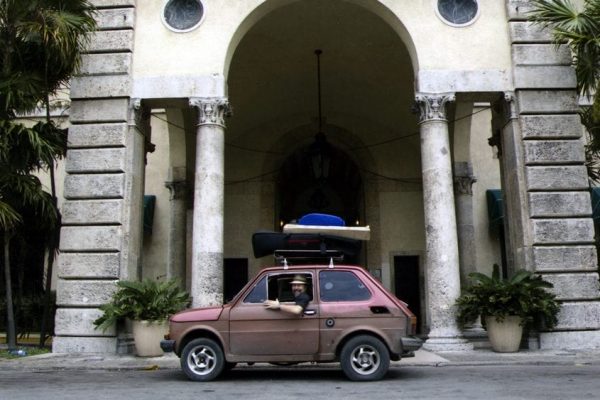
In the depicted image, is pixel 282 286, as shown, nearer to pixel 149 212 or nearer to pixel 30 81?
pixel 30 81

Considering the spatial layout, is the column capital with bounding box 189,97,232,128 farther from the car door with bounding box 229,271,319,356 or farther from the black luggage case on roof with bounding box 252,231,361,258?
the car door with bounding box 229,271,319,356

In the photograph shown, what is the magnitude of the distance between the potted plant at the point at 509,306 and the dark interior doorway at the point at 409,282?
804cm

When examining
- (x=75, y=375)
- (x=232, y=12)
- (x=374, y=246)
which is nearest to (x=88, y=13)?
(x=232, y=12)

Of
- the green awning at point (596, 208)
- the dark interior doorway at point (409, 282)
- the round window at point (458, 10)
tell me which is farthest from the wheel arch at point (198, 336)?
the green awning at point (596, 208)

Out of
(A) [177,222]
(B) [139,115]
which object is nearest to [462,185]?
(A) [177,222]

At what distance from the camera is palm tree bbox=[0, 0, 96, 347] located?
1234cm

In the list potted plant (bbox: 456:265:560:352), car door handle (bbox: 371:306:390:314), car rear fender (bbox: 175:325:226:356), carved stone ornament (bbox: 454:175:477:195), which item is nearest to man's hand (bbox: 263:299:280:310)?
car rear fender (bbox: 175:325:226:356)

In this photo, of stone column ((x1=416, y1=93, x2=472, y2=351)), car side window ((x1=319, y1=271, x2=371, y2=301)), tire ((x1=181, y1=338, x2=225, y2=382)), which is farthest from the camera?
stone column ((x1=416, y1=93, x2=472, y2=351))

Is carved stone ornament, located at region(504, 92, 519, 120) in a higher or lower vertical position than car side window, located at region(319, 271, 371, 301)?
higher

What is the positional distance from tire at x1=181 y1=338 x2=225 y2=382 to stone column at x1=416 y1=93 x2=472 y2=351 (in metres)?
5.14

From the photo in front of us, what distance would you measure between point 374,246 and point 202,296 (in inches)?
381

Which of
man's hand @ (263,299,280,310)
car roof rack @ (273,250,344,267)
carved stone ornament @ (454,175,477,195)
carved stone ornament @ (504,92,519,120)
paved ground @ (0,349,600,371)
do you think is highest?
carved stone ornament @ (504,92,519,120)

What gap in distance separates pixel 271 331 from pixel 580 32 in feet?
29.6

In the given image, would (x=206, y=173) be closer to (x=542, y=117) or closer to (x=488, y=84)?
(x=488, y=84)
